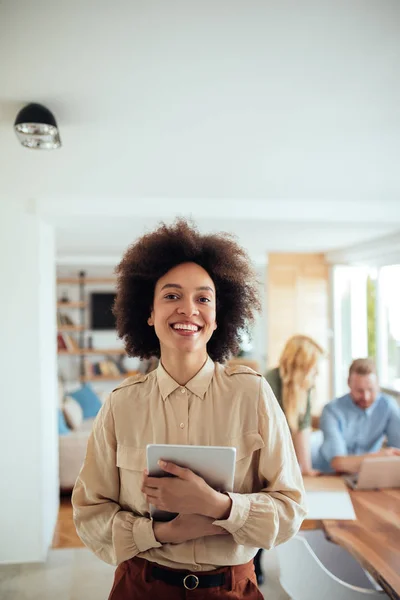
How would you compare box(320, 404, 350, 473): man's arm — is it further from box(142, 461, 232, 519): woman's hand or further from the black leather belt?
box(142, 461, 232, 519): woman's hand

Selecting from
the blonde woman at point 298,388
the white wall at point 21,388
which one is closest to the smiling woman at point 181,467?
the blonde woman at point 298,388

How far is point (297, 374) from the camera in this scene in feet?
8.99

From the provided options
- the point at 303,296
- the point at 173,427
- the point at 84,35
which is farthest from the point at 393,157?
the point at 303,296

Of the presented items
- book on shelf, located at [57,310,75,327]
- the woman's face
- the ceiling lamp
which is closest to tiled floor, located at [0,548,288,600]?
the woman's face

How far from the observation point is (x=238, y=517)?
112 cm

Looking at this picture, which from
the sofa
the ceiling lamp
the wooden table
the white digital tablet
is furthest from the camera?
the sofa

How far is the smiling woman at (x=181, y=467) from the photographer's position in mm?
1148

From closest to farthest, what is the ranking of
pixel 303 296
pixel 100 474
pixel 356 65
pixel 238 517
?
pixel 238 517 → pixel 100 474 → pixel 356 65 → pixel 303 296

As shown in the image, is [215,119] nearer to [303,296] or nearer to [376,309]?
[376,309]

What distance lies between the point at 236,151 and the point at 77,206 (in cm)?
124

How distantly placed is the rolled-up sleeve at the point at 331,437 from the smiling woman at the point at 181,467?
1.71 metres

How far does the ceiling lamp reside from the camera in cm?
176

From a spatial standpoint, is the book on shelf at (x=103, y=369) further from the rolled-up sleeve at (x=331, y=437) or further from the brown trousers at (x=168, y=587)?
the brown trousers at (x=168, y=587)

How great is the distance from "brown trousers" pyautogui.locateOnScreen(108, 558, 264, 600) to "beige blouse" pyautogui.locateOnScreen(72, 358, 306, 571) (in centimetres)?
4
